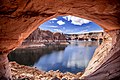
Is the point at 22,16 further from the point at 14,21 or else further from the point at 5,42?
the point at 5,42

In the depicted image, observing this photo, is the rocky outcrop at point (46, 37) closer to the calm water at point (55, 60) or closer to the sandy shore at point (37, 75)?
the calm water at point (55, 60)

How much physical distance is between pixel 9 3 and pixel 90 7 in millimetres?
2990

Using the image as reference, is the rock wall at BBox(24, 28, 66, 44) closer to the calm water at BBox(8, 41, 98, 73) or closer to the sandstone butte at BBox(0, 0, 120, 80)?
the calm water at BBox(8, 41, 98, 73)

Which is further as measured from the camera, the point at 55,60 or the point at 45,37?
the point at 45,37

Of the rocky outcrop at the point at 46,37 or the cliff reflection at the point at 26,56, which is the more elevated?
the cliff reflection at the point at 26,56

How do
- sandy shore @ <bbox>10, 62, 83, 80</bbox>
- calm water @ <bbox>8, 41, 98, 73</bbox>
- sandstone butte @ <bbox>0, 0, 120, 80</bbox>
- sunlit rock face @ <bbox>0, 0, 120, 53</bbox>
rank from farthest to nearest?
calm water @ <bbox>8, 41, 98, 73</bbox> → sandy shore @ <bbox>10, 62, 83, 80</bbox> → sunlit rock face @ <bbox>0, 0, 120, 53</bbox> → sandstone butte @ <bbox>0, 0, 120, 80</bbox>

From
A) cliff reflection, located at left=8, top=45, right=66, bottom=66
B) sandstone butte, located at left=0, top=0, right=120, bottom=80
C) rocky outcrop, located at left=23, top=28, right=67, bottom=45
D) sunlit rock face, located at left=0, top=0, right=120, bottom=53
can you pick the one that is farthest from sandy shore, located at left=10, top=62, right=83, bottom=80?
rocky outcrop, located at left=23, top=28, right=67, bottom=45

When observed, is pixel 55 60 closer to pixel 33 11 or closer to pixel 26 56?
pixel 26 56

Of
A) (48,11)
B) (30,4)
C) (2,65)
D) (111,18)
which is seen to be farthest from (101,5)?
(2,65)

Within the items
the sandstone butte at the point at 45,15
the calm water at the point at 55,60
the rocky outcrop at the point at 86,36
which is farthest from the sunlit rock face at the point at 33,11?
the rocky outcrop at the point at 86,36

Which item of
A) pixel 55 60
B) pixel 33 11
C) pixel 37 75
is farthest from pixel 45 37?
pixel 33 11

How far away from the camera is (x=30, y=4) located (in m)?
5.78

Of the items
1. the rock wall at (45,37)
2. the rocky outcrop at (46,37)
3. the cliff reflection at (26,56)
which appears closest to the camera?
the cliff reflection at (26,56)

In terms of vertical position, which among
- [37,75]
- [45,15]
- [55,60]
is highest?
[45,15]
